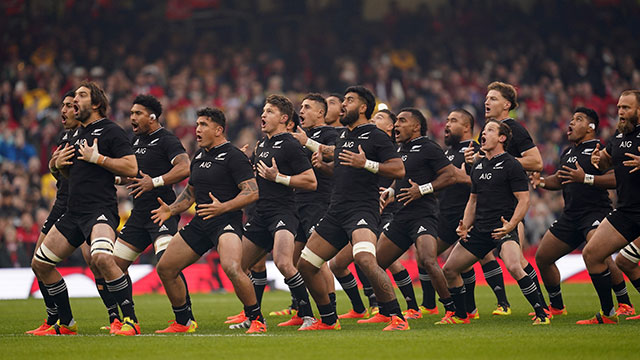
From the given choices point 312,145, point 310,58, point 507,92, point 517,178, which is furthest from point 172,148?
point 310,58

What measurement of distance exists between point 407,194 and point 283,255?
2125 millimetres

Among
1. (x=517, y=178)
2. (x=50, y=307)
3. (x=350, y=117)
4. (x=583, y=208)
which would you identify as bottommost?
(x=50, y=307)

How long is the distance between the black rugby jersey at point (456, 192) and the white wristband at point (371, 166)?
112 inches

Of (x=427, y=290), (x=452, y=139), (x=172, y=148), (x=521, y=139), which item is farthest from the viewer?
(x=427, y=290)

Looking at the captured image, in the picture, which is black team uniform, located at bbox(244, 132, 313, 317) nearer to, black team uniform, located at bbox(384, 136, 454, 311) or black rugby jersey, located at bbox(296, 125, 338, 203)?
black rugby jersey, located at bbox(296, 125, 338, 203)

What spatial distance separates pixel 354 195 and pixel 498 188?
2.09m

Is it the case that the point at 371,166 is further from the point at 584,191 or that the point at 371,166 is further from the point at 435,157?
the point at 584,191

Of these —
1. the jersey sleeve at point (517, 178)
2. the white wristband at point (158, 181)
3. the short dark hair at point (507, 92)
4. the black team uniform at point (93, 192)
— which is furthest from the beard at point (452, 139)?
the black team uniform at point (93, 192)

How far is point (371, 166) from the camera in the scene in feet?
36.6

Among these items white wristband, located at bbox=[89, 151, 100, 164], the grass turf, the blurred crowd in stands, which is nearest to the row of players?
white wristband, located at bbox=[89, 151, 100, 164]

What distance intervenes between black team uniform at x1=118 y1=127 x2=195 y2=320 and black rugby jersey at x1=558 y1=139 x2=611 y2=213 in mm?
5465

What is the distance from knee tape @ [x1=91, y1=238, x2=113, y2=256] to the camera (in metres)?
10.5

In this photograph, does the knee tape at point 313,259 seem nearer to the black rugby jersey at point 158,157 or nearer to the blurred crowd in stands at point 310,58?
the black rugby jersey at point 158,157

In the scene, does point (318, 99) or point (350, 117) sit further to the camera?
point (318, 99)
